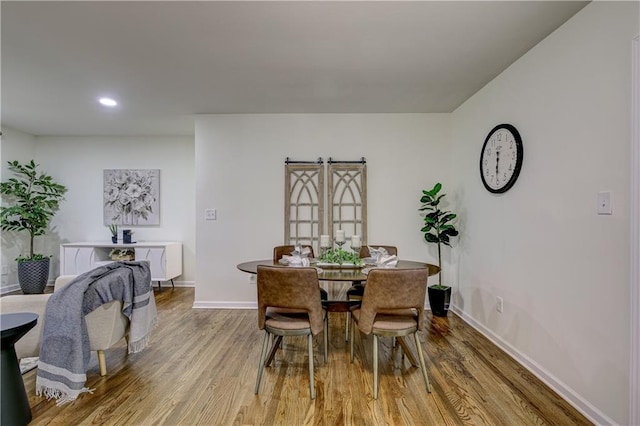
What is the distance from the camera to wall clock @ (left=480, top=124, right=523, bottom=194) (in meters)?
2.47

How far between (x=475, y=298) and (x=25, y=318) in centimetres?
361

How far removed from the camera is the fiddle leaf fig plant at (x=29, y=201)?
14.2 ft

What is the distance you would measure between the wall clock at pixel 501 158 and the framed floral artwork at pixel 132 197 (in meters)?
4.67

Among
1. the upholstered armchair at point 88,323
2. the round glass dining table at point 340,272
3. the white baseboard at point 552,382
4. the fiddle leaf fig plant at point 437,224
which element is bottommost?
the white baseboard at point 552,382

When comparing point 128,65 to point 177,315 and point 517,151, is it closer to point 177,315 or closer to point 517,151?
point 177,315

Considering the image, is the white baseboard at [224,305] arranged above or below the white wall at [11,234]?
below

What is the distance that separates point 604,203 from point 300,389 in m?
2.14

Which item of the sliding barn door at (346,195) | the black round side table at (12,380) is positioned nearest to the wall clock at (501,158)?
the sliding barn door at (346,195)

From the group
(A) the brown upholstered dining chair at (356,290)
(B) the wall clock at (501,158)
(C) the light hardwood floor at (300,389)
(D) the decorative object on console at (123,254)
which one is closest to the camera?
(C) the light hardwood floor at (300,389)

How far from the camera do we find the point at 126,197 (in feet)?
16.2

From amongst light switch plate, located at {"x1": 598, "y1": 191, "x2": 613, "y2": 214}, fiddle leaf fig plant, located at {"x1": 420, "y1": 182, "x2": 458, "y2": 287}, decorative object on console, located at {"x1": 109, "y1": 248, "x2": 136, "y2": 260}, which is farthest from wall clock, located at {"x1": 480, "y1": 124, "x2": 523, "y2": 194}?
decorative object on console, located at {"x1": 109, "y1": 248, "x2": 136, "y2": 260}

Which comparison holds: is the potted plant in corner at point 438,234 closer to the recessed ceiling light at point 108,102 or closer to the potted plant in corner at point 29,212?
the recessed ceiling light at point 108,102

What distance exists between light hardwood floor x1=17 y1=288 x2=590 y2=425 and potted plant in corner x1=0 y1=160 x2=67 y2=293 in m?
2.97

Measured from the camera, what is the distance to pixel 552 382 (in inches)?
80.4
